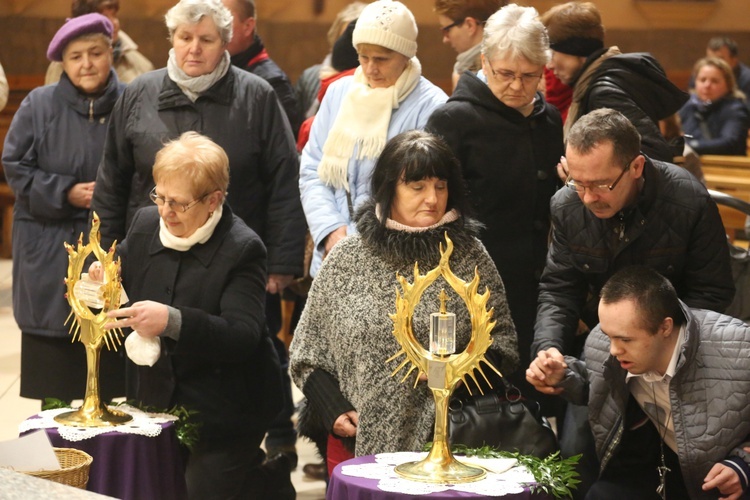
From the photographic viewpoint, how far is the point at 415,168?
4023 millimetres

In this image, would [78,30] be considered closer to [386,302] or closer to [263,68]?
[263,68]

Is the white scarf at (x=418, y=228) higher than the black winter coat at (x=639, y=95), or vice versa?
the black winter coat at (x=639, y=95)

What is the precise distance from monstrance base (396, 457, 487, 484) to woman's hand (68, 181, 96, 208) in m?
2.47

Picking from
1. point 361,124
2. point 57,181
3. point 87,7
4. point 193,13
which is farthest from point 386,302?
point 87,7

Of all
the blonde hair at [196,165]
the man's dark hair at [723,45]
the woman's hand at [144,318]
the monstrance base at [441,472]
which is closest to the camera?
the monstrance base at [441,472]

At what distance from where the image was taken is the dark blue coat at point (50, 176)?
17.9 ft

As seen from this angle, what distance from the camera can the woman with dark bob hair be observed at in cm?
402

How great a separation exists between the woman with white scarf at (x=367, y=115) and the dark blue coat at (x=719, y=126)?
5.30m

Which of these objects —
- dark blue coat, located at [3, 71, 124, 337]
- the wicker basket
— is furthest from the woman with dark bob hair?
dark blue coat, located at [3, 71, 124, 337]

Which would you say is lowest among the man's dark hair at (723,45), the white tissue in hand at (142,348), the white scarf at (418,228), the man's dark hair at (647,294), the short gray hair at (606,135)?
the white tissue in hand at (142,348)

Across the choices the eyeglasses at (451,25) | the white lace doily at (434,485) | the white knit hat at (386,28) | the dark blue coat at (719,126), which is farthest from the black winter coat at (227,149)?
the dark blue coat at (719,126)

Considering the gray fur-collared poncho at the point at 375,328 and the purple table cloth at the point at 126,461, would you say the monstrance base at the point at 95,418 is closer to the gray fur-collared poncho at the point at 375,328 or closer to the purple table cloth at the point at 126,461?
the purple table cloth at the point at 126,461

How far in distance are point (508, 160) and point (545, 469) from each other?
146cm

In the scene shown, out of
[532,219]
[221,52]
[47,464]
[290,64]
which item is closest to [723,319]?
[532,219]
